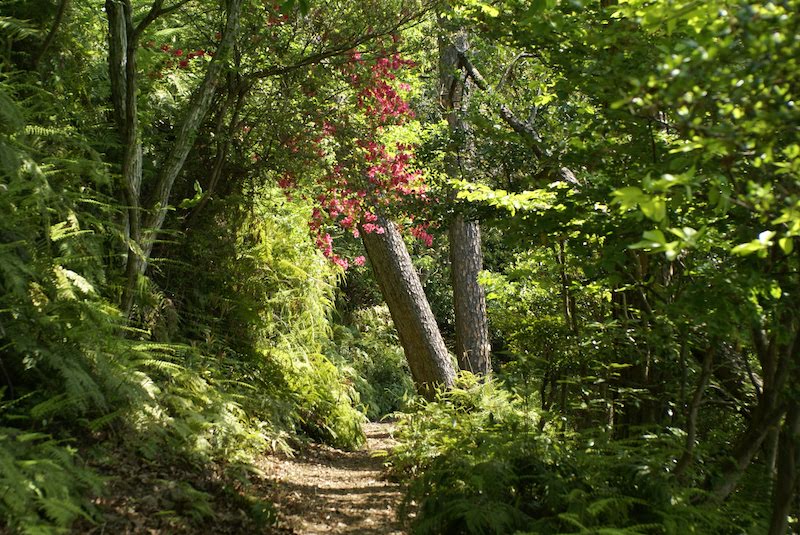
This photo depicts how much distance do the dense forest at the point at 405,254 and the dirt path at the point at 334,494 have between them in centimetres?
24

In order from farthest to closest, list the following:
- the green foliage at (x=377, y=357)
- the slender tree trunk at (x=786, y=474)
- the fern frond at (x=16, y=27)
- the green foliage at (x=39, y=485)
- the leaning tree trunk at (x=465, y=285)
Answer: the green foliage at (x=377, y=357) → the leaning tree trunk at (x=465, y=285) → the fern frond at (x=16, y=27) → the slender tree trunk at (x=786, y=474) → the green foliage at (x=39, y=485)

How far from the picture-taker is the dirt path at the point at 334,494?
17.6 ft

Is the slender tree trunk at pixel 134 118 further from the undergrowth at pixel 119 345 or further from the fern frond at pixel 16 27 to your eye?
the fern frond at pixel 16 27

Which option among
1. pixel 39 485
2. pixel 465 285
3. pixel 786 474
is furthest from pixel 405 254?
pixel 39 485

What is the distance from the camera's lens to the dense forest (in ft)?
10.6

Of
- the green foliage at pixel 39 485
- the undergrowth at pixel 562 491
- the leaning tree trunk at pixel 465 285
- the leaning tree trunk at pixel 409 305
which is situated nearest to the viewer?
the green foliage at pixel 39 485

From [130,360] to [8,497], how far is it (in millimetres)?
2160

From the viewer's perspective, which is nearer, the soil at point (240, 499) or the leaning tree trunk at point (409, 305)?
the soil at point (240, 499)

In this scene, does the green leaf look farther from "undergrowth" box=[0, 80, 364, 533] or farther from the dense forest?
"undergrowth" box=[0, 80, 364, 533]

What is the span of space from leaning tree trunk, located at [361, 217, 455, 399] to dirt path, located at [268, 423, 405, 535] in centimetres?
144

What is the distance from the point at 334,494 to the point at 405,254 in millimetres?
3829

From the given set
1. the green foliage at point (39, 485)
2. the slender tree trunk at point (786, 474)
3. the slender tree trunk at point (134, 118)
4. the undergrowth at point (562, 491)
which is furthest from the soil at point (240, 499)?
the slender tree trunk at point (786, 474)

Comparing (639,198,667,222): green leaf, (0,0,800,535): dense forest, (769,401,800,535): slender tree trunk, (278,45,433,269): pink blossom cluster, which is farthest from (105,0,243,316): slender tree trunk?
(769,401,800,535): slender tree trunk

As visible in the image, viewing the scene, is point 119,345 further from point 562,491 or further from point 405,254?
point 405,254
